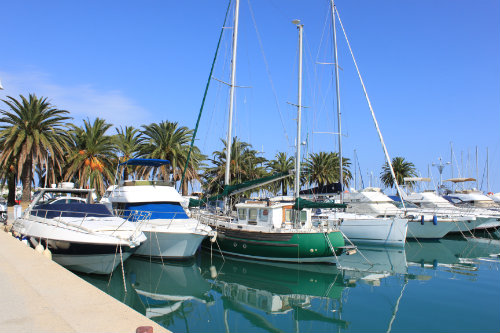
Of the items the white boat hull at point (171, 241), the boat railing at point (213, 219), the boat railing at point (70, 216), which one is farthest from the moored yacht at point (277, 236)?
the boat railing at point (70, 216)

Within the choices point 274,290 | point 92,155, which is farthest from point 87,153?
point 274,290

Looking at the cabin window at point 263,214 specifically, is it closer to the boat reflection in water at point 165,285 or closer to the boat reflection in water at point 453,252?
the boat reflection in water at point 165,285

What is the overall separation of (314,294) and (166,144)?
2399 cm

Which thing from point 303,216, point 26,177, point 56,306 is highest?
point 26,177

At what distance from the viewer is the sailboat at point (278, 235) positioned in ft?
61.0

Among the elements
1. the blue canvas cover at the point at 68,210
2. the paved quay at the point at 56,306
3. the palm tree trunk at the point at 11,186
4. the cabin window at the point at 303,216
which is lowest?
the paved quay at the point at 56,306

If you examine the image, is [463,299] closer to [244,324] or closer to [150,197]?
[244,324]

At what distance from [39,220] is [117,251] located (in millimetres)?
4511

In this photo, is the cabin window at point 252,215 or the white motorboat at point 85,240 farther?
the cabin window at point 252,215

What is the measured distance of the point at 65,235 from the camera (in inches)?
531

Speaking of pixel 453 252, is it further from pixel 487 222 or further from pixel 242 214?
pixel 242 214

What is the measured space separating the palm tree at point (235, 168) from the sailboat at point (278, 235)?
18048mm

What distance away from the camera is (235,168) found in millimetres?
40219

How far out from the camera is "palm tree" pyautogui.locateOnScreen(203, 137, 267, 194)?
132 feet
